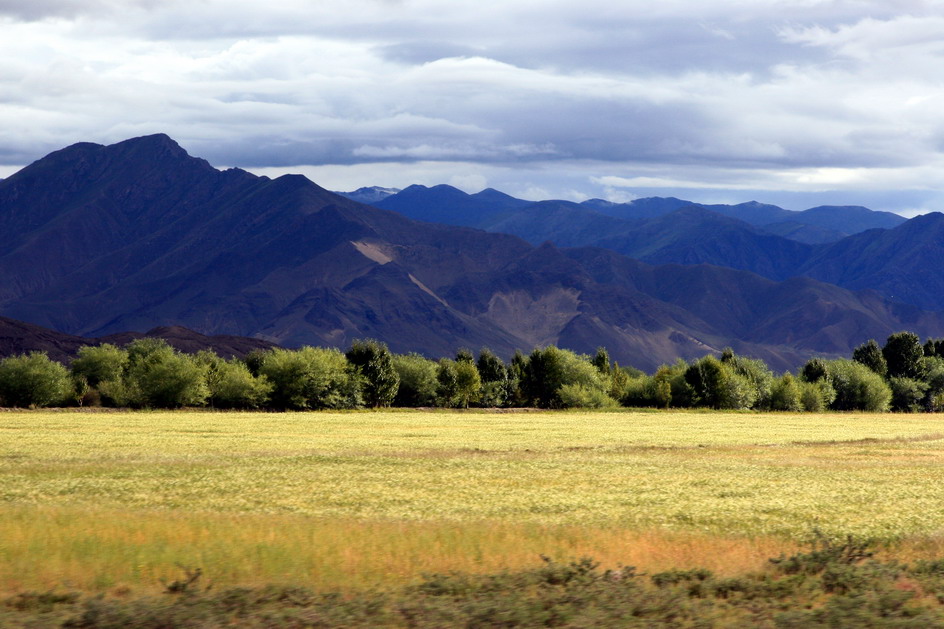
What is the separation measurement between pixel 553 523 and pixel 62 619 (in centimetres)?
1608

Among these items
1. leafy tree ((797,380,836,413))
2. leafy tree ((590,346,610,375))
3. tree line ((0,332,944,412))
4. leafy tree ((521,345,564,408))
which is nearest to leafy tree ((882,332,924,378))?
tree line ((0,332,944,412))

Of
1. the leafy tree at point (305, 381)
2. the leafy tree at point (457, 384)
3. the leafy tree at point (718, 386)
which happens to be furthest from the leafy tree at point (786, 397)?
the leafy tree at point (305, 381)

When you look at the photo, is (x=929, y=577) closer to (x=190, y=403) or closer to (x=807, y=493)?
(x=807, y=493)

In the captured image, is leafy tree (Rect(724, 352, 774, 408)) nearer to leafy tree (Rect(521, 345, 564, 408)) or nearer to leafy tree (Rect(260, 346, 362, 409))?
leafy tree (Rect(521, 345, 564, 408))

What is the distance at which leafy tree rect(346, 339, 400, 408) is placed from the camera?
132750 mm

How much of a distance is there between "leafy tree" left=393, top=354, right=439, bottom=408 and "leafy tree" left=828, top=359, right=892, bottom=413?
7236cm

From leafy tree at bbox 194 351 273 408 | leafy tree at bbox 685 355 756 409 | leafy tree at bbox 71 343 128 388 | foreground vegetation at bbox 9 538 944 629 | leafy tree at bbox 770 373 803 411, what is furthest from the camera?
leafy tree at bbox 770 373 803 411

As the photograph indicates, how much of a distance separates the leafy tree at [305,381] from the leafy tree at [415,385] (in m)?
17.2

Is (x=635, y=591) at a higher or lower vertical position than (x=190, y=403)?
higher

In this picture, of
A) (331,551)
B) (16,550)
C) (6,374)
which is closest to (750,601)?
(331,551)

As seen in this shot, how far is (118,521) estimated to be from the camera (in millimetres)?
25750

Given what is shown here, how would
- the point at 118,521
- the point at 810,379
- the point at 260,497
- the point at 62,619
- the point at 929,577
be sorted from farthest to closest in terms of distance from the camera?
the point at 810,379 < the point at 260,497 < the point at 118,521 < the point at 929,577 < the point at 62,619

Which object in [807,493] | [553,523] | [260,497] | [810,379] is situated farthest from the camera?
[810,379]

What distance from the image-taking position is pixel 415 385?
Answer: 143m
